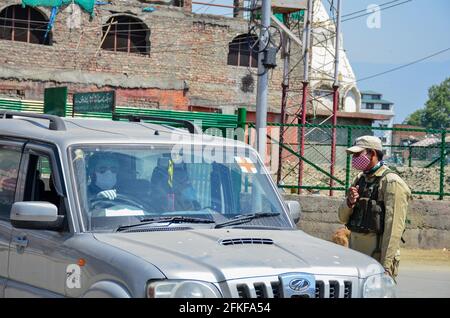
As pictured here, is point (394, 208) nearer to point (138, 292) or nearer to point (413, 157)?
point (138, 292)

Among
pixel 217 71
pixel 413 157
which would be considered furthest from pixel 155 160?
pixel 217 71

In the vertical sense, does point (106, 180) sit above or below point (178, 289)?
above

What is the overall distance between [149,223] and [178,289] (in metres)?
0.94

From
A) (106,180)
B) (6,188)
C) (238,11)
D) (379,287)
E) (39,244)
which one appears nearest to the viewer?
(379,287)

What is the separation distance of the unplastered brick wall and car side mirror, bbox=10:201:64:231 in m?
29.1

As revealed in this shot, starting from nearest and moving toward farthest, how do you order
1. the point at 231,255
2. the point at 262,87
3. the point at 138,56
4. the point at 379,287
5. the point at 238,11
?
the point at 231,255 < the point at 379,287 < the point at 262,87 < the point at 138,56 < the point at 238,11

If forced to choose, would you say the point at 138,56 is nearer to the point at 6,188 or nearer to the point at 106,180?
the point at 6,188

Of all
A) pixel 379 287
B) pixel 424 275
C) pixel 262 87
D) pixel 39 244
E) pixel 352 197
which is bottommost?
pixel 424 275

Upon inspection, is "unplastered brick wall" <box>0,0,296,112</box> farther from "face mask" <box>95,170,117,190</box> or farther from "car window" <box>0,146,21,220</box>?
"face mask" <box>95,170,117,190</box>

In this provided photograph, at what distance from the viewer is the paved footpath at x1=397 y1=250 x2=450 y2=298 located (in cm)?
1077

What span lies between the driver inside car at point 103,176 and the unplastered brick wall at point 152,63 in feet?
94.1

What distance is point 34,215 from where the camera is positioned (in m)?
5.18

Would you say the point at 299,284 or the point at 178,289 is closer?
the point at 178,289

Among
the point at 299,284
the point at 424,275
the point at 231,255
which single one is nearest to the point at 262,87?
the point at 424,275
